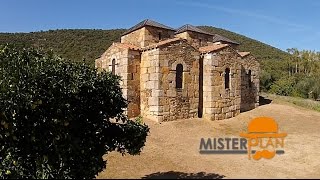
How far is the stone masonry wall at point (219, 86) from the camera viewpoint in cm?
1956

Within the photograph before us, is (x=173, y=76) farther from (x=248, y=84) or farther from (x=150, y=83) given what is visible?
(x=248, y=84)

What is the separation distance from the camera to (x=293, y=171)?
1104 cm

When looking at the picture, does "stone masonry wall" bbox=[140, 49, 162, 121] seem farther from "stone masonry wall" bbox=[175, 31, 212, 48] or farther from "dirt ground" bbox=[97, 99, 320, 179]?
"stone masonry wall" bbox=[175, 31, 212, 48]

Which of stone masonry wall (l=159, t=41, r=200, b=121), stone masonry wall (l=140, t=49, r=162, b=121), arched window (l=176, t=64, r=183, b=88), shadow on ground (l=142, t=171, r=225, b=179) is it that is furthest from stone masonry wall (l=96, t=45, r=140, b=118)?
shadow on ground (l=142, t=171, r=225, b=179)

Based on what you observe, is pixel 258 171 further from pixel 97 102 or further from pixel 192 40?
pixel 192 40

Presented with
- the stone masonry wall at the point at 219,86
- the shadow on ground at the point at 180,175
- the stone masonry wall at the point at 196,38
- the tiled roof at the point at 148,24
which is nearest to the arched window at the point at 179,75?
the stone masonry wall at the point at 219,86

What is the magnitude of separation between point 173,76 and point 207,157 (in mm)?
6909

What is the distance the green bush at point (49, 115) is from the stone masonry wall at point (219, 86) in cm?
1181

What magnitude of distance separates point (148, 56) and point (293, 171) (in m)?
10.4

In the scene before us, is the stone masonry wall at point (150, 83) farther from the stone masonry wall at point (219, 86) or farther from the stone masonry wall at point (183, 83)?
the stone masonry wall at point (219, 86)

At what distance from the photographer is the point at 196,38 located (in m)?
23.5

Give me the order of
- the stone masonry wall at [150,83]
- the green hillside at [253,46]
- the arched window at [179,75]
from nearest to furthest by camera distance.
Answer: the stone masonry wall at [150,83] → the arched window at [179,75] → the green hillside at [253,46]

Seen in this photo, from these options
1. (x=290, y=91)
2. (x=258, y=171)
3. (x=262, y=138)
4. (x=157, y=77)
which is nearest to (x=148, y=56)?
(x=157, y=77)

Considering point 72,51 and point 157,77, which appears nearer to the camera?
point 157,77
